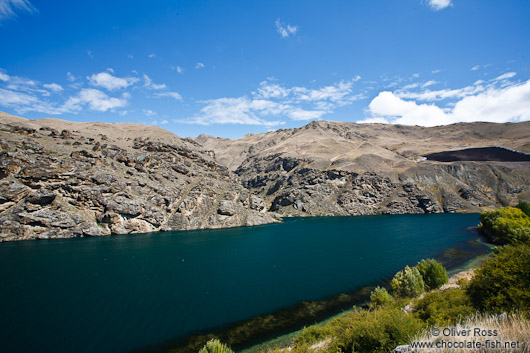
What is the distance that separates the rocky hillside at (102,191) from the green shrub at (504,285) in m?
93.4

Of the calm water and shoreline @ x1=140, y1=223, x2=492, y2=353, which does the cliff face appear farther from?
shoreline @ x1=140, y1=223, x2=492, y2=353

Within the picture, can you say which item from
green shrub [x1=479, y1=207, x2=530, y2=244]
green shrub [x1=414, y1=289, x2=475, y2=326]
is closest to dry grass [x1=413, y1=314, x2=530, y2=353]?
green shrub [x1=414, y1=289, x2=475, y2=326]

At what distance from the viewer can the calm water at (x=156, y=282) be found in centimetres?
2212

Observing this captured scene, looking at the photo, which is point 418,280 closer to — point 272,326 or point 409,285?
point 409,285

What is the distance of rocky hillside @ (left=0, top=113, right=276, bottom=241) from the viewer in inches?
2687

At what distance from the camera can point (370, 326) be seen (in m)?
10.7

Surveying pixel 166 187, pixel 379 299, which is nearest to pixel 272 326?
pixel 379 299

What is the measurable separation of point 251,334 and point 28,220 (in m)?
81.7

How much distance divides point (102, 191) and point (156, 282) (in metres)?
63.6

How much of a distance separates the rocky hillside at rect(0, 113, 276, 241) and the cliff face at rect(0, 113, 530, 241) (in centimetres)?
29

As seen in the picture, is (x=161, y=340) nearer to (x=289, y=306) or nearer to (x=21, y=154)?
(x=289, y=306)

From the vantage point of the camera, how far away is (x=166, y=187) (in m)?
99.2

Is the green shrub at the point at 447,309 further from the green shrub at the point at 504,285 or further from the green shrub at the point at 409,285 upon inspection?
the green shrub at the point at 409,285

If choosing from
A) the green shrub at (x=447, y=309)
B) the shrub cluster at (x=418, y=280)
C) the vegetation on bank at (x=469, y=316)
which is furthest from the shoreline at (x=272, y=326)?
the green shrub at (x=447, y=309)
